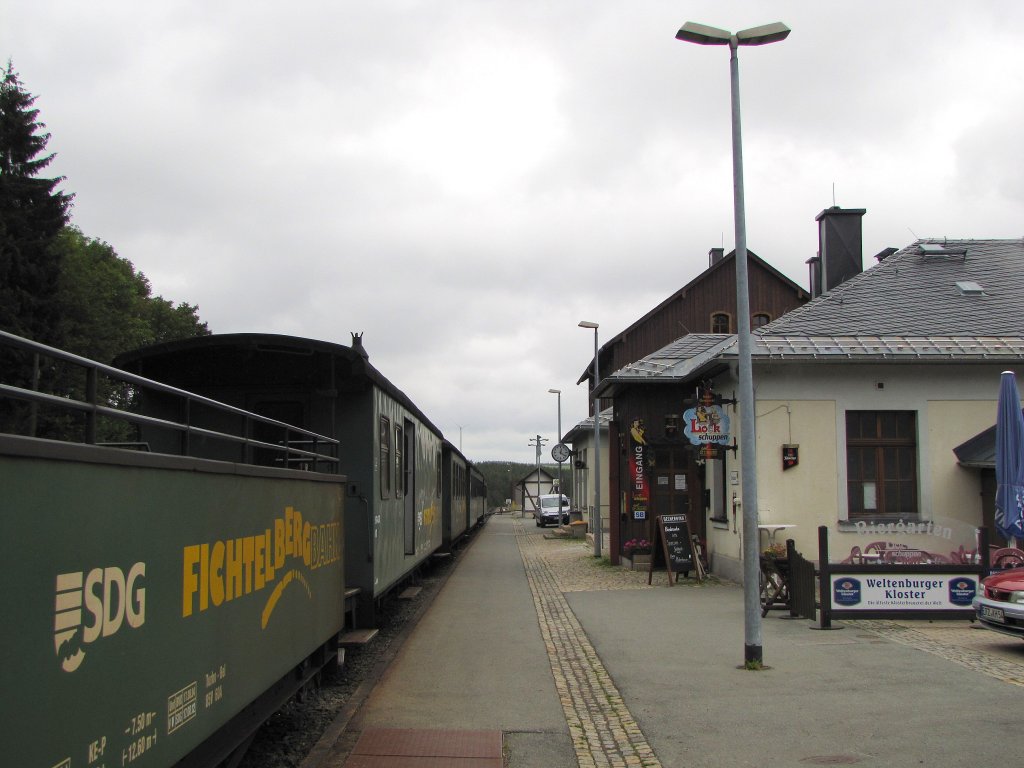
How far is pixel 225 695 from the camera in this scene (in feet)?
16.0

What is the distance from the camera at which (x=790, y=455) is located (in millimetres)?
16344

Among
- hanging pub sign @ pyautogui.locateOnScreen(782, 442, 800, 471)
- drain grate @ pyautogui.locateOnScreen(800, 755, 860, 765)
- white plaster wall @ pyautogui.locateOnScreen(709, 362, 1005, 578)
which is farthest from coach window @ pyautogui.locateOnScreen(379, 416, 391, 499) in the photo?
hanging pub sign @ pyautogui.locateOnScreen(782, 442, 800, 471)

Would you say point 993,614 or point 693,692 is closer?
point 693,692

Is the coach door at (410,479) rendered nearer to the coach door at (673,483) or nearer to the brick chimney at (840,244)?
the coach door at (673,483)

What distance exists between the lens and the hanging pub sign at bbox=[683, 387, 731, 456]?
1675 cm

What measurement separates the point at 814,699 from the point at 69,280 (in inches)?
1374

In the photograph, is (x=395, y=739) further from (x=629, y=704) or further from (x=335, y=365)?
(x=335, y=365)

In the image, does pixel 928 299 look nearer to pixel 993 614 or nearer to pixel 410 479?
pixel 993 614

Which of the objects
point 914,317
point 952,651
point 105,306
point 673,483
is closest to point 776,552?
point 952,651

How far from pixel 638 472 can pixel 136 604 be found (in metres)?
16.9

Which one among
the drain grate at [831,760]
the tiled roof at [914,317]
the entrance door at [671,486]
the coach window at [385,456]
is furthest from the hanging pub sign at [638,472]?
the drain grate at [831,760]

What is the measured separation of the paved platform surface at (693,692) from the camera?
6.57 metres

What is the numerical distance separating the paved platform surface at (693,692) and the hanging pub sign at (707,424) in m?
3.41

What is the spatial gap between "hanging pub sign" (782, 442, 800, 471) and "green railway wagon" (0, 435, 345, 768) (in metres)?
11.7
